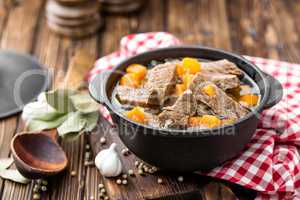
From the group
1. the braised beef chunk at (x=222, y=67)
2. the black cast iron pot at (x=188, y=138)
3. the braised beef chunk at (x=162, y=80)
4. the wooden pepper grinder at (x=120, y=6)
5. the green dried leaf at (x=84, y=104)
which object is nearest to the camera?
the black cast iron pot at (x=188, y=138)

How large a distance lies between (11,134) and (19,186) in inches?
16.1

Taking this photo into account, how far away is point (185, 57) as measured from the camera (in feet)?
8.30

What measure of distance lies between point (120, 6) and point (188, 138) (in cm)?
197

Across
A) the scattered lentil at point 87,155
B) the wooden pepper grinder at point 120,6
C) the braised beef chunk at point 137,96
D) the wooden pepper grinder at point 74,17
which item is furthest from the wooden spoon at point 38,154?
the wooden pepper grinder at point 120,6

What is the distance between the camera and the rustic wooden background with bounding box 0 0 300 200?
3.36 metres

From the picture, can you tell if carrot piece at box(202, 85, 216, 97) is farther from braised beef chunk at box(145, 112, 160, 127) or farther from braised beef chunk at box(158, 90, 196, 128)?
braised beef chunk at box(145, 112, 160, 127)

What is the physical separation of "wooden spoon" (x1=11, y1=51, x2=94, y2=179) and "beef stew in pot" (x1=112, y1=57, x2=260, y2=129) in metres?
0.40

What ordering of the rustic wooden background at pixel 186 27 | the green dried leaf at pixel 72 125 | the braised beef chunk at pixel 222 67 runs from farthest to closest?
the rustic wooden background at pixel 186 27 < the green dried leaf at pixel 72 125 < the braised beef chunk at pixel 222 67

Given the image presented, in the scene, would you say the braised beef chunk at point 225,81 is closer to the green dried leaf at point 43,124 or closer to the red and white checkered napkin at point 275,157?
the red and white checkered napkin at point 275,157

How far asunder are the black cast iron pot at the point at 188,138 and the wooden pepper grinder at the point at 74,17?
46.8 inches

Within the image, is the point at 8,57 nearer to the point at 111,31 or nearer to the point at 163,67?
the point at 111,31

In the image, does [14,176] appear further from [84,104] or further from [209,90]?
[209,90]

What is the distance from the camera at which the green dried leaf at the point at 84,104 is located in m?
2.52

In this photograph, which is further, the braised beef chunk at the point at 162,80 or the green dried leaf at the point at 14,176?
the green dried leaf at the point at 14,176
